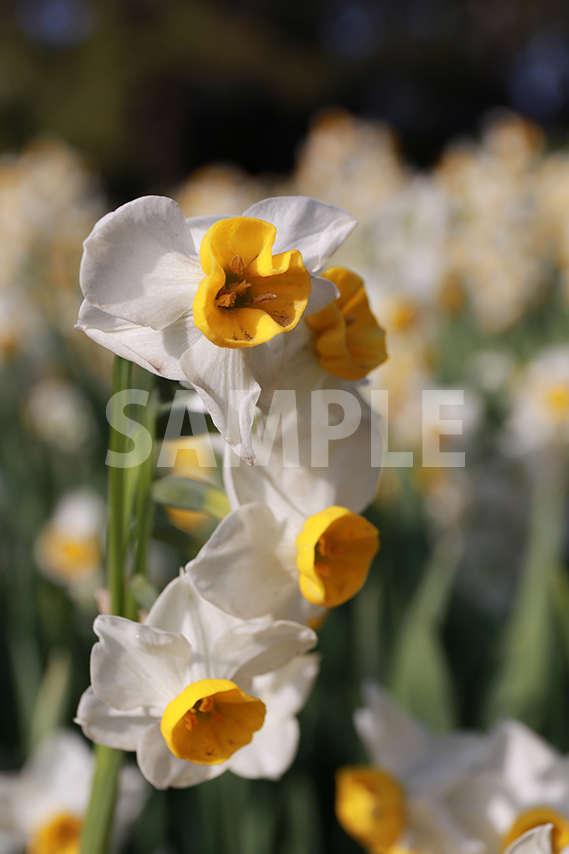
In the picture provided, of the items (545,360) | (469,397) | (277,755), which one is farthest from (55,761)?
(545,360)

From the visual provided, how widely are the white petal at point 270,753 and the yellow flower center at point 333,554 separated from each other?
0.41 feet

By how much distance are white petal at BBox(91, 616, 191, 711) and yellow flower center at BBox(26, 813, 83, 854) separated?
1.36 feet

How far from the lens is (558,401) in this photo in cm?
154

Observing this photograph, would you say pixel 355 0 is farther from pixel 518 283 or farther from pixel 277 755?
pixel 277 755

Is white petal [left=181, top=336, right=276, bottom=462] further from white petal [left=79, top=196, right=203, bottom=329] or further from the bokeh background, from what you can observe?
the bokeh background

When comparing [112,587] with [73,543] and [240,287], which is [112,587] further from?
[73,543]

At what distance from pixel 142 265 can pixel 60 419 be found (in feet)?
5.23

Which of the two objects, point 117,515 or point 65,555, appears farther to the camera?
point 65,555

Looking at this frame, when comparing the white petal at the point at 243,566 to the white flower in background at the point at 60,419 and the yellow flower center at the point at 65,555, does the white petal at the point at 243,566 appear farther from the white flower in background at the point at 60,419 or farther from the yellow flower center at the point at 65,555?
the white flower in background at the point at 60,419

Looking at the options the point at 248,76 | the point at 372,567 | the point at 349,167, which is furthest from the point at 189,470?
the point at 248,76

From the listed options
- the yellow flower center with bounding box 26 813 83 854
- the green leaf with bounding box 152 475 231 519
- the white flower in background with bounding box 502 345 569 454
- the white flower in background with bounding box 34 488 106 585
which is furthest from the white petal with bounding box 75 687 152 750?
the white flower in background with bounding box 502 345 569 454

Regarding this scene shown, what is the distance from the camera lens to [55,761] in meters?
0.85

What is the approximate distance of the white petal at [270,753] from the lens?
49cm

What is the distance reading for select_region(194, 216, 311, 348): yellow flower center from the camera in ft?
1.19
